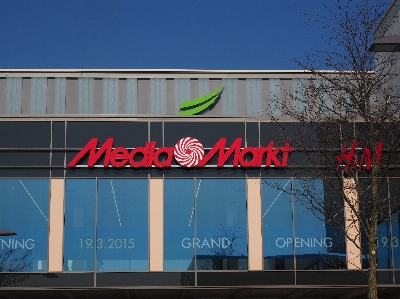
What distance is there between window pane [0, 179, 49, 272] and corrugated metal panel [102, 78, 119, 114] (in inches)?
125

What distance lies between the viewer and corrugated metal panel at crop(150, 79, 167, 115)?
26.9 metres

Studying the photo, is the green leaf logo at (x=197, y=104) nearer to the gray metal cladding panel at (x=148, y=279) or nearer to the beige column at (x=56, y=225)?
the beige column at (x=56, y=225)

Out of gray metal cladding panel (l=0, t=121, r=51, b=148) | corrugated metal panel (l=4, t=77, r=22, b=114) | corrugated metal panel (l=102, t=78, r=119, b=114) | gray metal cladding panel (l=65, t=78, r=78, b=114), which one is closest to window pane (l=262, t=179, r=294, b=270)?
corrugated metal panel (l=102, t=78, r=119, b=114)

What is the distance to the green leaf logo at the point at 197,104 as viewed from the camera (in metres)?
26.9

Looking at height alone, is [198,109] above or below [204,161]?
above

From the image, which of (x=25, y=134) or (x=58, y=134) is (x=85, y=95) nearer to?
(x=58, y=134)

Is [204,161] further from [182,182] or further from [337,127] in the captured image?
[337,127]

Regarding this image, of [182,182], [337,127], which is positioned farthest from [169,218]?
[337,127]

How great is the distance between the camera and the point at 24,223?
25.7 metres

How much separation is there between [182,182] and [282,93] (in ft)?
15.1

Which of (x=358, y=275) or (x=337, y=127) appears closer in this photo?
(x=337, y=127)

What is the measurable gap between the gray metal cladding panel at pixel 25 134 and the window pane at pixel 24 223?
47.6 inches

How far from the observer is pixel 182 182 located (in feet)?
86.3
